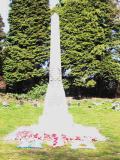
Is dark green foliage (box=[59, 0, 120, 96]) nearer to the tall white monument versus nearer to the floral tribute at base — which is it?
the tall white monument

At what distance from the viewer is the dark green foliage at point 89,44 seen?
135ft

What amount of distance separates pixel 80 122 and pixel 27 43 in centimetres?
2015

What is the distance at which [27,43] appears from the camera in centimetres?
4272

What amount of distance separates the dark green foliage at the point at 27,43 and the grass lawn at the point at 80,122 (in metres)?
8.11

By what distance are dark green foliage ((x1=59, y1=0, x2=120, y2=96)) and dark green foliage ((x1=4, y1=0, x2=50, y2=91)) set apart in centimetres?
222

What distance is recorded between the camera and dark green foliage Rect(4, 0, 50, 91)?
42.5 meters

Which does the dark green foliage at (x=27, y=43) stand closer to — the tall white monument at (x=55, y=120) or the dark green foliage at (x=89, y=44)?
the dark green foliage at (x=89, y=44)

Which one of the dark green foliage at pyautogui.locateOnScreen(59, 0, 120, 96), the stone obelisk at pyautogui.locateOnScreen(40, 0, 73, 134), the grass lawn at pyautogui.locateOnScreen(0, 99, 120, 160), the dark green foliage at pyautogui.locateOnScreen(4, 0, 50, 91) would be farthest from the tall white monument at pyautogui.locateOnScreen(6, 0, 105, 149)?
the dark green foliage at pyautogui.locateOnScreen(4, 0, 50, 91)

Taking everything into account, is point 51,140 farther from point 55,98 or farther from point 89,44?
point 89,44

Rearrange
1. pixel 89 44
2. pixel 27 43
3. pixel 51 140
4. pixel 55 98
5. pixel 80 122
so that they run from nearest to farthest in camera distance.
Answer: pixel 51 140 < pixel 55 98 < pixel 80 122 < pixel 89 44 < pixel 27 43

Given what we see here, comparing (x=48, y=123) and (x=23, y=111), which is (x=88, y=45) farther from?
(x=48, y=123)

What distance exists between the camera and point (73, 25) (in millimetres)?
41875

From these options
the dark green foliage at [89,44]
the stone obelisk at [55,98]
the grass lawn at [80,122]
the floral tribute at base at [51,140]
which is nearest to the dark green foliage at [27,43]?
the dark green foliage at [89,44]

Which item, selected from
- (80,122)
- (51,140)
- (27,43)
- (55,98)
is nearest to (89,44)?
(27,43)
